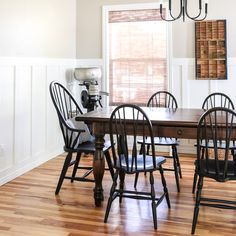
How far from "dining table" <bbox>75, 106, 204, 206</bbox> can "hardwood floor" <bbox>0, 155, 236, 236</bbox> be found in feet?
0.90

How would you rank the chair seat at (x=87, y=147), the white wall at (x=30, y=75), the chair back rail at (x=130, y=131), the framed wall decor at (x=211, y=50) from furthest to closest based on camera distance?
1. the framed wall decor at (x=211, y=50)
2. the white wall at (x=30, y=75)
3. the chair seat at (x=87, y=147)
4. the chair back rail at (x=130, y=131)

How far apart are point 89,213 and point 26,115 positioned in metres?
1.64

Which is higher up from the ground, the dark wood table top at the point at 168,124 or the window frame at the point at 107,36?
the window frame at the point at 107,36

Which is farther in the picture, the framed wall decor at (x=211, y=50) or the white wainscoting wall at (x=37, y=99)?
the framed wall decor at (x=211, y=50)

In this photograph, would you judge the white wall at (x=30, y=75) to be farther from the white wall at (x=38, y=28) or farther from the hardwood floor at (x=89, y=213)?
the hardwood floor at (x=89, y=213)

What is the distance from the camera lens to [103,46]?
17.4ft

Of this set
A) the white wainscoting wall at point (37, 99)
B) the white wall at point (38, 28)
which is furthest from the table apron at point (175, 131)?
the white wall at point (38, 28)

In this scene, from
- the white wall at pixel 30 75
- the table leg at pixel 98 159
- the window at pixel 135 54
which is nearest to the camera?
the table leg at pixel 98 159

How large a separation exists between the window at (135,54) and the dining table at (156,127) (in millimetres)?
1987

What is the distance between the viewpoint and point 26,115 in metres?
4.06

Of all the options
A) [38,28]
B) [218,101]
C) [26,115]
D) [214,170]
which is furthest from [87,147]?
[218,101]

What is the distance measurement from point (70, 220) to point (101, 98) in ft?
8.93

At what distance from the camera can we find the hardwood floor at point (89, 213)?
103 inches

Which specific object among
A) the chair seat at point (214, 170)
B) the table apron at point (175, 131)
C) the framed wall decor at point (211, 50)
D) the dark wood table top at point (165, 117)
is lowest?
the chair seat at point (214, 170)
